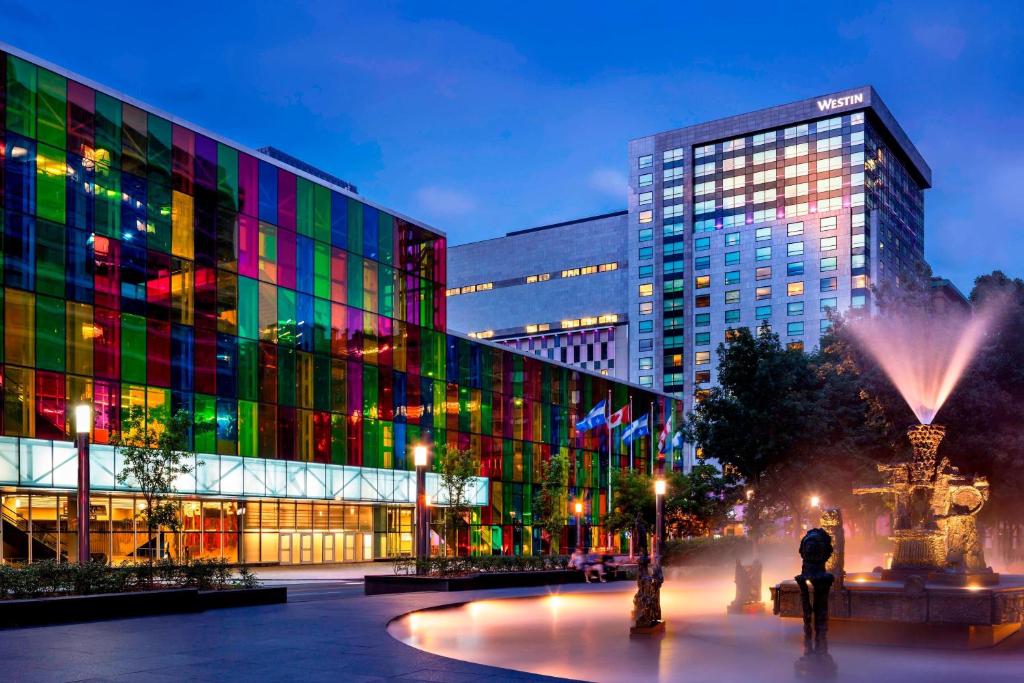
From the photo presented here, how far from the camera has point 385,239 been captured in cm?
6938

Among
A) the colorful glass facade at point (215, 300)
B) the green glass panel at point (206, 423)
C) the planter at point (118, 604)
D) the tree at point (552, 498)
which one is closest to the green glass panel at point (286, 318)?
the colorful glass facade at point (215, 300)

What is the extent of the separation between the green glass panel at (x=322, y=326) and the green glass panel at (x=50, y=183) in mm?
17369

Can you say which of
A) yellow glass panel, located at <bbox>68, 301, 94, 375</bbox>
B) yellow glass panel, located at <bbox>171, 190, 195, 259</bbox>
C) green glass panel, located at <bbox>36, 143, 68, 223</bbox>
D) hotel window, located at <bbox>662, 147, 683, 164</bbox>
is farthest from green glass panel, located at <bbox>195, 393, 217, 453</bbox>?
hotel window, located at <bbox>662, 147, 683, 164</bbox>

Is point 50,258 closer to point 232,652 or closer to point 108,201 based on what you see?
point 108,201

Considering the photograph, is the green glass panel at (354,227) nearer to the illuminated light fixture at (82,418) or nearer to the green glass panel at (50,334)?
the green glass panel at (50,334)

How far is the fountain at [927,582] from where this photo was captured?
19875mm

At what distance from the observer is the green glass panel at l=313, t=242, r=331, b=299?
63.4 m

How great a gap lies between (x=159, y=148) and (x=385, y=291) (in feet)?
61.9

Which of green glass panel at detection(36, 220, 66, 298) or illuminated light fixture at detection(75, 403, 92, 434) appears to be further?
green glass panel at detection(36, 220, 66, 298)

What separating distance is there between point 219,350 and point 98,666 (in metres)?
42.8

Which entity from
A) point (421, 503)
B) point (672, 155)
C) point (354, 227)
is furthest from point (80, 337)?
point (672, 155)

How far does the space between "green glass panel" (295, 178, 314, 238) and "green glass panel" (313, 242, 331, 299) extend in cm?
111

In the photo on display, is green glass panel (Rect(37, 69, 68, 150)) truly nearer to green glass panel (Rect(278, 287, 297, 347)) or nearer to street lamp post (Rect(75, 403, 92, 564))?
green glass panel (Rect(278, 287, 297, 347))

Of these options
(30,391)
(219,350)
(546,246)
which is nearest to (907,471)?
(30,391)
